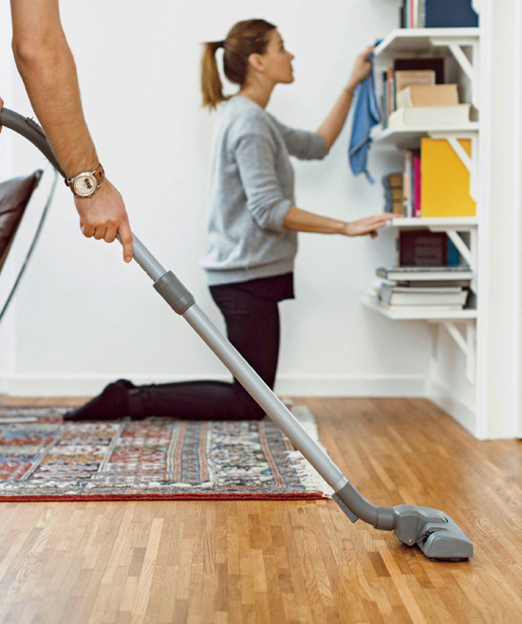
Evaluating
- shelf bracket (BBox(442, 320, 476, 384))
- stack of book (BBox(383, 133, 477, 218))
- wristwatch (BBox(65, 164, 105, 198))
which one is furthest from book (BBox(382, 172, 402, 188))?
wristwatch (BBox(65, 164, 105, 198))

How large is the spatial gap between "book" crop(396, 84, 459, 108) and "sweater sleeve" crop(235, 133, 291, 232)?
1.48 feet

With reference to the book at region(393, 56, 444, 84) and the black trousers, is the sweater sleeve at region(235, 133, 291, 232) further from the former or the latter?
the book at region(393, 56, 444, 84)

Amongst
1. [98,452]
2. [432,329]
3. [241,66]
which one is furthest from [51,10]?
[432,329]

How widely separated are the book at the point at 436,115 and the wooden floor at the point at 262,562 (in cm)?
102

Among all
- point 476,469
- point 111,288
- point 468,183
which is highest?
point 468,183

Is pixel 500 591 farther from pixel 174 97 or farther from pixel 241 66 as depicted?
pixel 174 97

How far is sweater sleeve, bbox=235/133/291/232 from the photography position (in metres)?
2.34

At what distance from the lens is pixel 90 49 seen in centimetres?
281

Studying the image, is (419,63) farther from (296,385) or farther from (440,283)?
(296,385)

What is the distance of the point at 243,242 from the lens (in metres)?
2.43

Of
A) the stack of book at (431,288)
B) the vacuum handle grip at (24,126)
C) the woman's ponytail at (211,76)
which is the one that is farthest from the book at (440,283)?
the vacuum handle grip at (24,126)

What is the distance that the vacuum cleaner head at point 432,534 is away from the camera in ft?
4.44

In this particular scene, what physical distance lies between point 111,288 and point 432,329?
1210mm

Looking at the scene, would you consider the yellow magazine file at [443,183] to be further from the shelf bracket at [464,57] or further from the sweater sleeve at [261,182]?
the sweater sleeve at [261,182]
